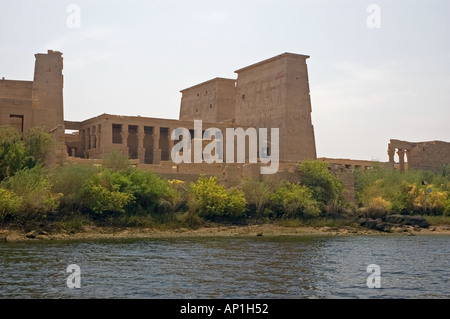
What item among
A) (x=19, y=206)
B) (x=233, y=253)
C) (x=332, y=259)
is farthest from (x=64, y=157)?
(x=332, y=259)

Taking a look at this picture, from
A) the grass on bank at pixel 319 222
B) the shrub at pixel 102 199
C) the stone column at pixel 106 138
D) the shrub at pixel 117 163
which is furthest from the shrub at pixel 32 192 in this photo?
the stone column at pixel 106 138

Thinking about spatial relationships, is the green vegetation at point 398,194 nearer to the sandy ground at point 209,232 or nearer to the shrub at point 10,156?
the sandy ground at point 209,232

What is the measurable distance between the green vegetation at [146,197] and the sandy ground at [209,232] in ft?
1.82

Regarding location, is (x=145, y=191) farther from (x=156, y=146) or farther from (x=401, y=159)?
(x=401, y=159)

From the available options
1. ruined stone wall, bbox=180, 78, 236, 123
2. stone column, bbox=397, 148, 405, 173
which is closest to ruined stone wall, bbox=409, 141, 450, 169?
stone column, bbox=397, 148, 405, 173

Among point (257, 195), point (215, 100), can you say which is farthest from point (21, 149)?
point (215, 100)

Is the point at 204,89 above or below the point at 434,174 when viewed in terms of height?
above

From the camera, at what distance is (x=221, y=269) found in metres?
20.6

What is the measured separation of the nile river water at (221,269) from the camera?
55.3 feet

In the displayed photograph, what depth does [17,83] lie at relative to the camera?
4622 centimetres

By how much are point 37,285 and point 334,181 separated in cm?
2670

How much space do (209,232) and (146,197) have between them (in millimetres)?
3574
